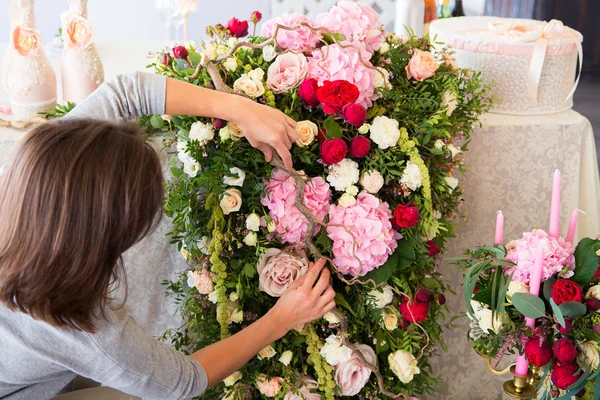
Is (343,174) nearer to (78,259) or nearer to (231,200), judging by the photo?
(231,200)

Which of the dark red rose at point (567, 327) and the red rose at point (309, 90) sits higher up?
the red rose at point (309, 90)

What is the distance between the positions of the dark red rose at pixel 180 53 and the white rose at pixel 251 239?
40 centimetres

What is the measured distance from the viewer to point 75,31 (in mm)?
1488

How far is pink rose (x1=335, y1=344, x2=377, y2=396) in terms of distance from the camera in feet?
4.64

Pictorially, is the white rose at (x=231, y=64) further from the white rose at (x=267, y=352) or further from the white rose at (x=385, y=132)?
the white rose at (x=267, y=352)

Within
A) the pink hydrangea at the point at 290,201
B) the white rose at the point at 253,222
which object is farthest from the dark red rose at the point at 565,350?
the white rose at the point at 253,222

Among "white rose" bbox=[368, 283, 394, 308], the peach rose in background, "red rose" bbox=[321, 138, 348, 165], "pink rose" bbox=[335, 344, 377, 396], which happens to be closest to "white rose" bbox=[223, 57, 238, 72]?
"red rose" bbox=[321, 138, 348, 165]

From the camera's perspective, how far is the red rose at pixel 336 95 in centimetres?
126

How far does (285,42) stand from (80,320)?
2.21 feet

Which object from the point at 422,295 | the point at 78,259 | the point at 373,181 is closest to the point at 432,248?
the point at 422,295

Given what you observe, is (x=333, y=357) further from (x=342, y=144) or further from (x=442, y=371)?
(x=442, y=371)

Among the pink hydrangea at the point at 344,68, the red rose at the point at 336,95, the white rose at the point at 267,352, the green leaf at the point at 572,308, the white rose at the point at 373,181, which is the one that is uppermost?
the pink hydrangea at the point at 344,68

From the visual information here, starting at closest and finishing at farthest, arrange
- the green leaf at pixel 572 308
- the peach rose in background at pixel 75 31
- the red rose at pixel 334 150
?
the green leaf at pixel 572 308 < the red rose at pixel 334 150 < the peach rose in background at pixel 75 31

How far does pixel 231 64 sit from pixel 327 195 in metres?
0.33
